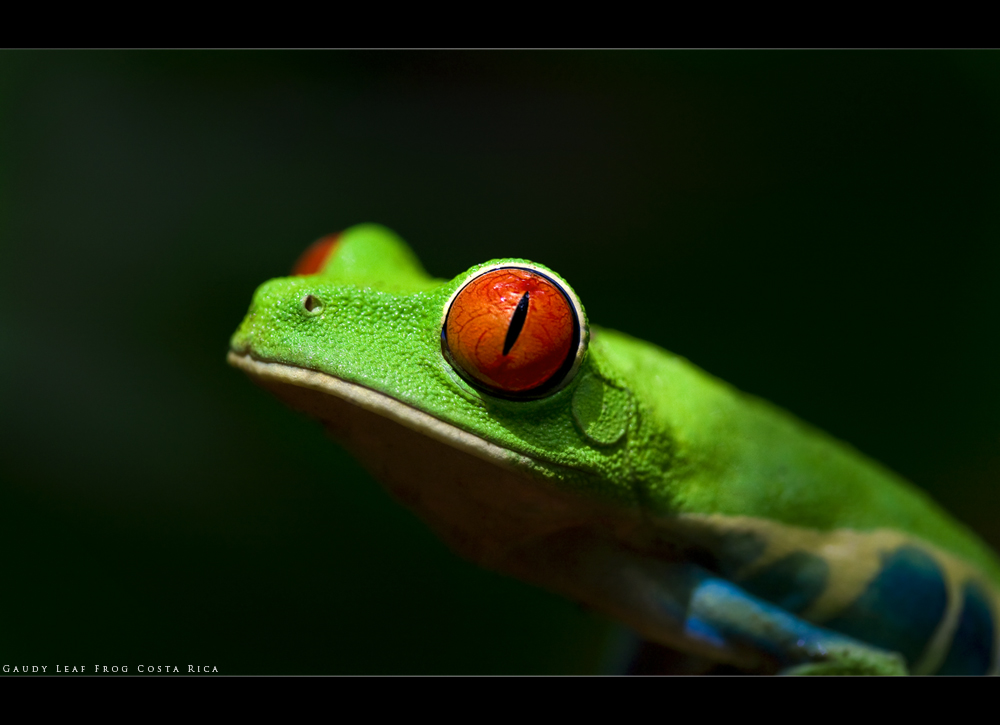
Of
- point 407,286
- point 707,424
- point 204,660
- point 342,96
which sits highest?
point 342,96

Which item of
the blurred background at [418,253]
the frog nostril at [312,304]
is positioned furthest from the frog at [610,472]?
the blurred background at [418,253]

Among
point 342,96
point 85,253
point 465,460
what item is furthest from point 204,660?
point 342,96

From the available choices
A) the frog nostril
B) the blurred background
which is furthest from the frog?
the blurred background

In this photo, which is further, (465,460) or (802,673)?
(802,673)

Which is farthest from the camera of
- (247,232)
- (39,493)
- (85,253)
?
(247,232)

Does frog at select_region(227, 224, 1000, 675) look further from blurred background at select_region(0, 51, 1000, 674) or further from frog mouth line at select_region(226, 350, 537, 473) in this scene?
blurred background at select_region(0, 51, 1000, 674)

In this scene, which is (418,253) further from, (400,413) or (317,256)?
(400,413)

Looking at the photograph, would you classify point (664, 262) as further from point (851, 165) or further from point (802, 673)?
point (802, 673)

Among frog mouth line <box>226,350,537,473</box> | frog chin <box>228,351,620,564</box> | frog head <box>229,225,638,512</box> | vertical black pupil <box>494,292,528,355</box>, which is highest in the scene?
vertical black pupil <box>494,292,528,355</box>
